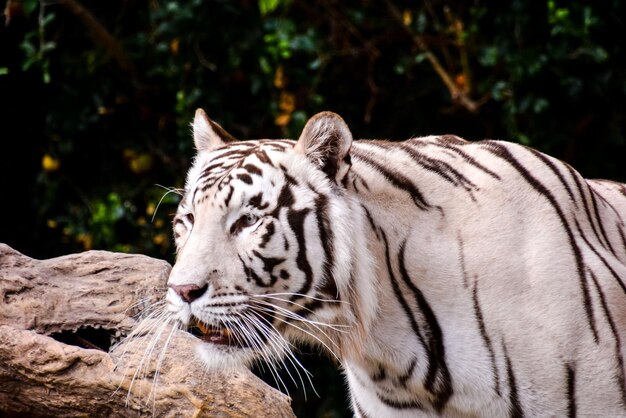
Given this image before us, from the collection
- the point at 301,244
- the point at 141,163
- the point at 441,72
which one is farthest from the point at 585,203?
the point at 141,163

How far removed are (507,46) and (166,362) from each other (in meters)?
2.86

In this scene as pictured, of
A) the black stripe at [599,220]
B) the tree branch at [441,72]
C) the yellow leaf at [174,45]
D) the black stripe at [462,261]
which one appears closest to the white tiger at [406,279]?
the black stripe at [462,261]

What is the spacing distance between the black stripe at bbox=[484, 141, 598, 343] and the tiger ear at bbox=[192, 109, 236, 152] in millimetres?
786

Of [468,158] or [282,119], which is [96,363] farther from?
[282,119]

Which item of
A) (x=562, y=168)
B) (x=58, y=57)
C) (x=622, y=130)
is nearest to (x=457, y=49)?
(x=622, y=130)

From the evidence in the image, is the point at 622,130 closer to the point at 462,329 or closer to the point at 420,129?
the point at 420,129

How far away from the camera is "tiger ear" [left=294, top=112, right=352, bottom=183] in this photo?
2502mm

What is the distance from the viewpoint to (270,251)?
2.48m

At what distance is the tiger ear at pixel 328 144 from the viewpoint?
→ 250 centimetres

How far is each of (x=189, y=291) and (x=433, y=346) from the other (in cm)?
68

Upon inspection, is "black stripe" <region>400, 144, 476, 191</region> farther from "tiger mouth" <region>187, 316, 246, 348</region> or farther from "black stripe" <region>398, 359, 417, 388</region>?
"tiger mouth" <region>187, 316, 246, 348</region>

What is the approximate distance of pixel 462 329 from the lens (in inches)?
101

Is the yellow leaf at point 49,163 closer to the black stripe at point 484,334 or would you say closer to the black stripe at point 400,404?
the black stripe at point 400,404

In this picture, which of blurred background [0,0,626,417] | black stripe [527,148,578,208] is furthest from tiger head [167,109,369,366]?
blurred background [0,0,626,417]
